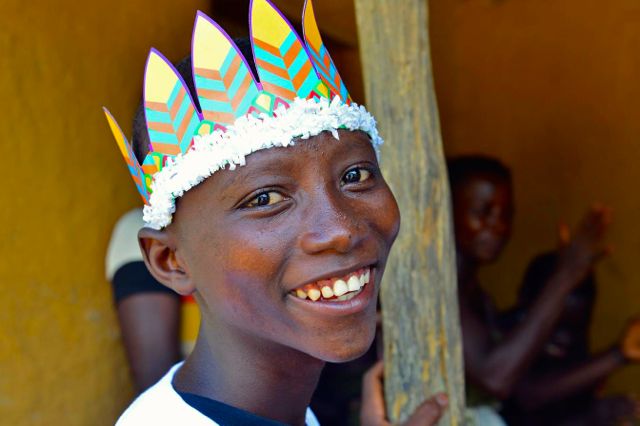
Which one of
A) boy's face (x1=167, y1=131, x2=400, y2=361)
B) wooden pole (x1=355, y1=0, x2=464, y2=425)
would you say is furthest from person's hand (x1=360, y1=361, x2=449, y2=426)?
boy's face (x1=167, y1=131, x2=400, y2=361)

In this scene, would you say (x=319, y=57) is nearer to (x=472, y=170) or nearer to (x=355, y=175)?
(x=355, y=175)

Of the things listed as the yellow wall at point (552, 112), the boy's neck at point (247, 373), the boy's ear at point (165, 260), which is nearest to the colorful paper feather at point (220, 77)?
the boy's ear at point (165, 260)

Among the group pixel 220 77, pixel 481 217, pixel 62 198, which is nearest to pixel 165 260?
pixel 220 77

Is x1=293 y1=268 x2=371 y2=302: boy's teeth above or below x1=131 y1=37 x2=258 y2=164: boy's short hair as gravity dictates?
below

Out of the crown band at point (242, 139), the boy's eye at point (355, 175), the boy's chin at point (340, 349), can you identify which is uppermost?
the crown band at point (242, 139)

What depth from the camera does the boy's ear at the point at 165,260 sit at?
4.36 feet

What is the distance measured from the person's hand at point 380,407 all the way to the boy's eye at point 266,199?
112 cm

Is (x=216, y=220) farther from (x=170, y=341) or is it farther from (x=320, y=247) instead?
(x=170, y=341)

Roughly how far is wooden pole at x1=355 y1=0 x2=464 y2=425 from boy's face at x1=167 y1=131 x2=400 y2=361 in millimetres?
913

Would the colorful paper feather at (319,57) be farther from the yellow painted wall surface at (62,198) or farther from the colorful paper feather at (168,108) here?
the yellow painted wall surface at (62,198)

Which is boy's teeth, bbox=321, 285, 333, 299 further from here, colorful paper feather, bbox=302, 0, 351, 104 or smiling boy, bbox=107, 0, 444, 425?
colorful paper feather, bbox=302, 0, 351, 104

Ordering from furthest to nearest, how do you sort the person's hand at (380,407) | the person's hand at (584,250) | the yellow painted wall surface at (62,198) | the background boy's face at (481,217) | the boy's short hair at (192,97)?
the background boy's face at (481,217) < the person's hand at (584,250) < the yellow painted wall surface at (62,198) < the person's hand at (380,407) < the boy's short hair at (192,97)

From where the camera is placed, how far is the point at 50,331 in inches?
94.3

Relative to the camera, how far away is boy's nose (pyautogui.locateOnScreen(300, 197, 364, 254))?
1162 mm
